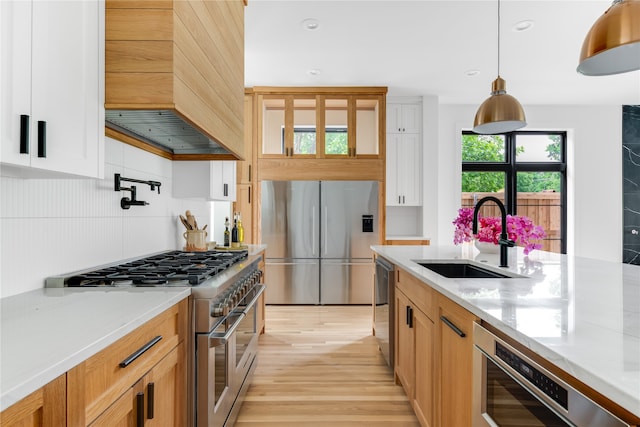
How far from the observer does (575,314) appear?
0.97 metres

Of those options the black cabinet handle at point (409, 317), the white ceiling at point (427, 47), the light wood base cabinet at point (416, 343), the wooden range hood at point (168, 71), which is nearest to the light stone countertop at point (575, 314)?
the light wood base cabinet at point (416, 343)

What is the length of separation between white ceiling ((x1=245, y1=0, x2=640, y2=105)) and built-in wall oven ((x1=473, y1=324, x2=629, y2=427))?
2.67m

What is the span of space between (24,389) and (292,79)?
14.0 ft

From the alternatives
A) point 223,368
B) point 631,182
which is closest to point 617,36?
point 223,368

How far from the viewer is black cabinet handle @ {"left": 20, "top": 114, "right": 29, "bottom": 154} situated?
98cm

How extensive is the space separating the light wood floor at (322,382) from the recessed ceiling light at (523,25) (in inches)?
118

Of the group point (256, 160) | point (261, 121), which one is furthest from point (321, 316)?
point (261, 121)

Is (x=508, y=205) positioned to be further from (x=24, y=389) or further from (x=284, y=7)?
(x=24, y=389)

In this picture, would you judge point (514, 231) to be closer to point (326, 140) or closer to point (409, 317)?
point (409, 317)

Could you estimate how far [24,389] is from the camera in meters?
0.62

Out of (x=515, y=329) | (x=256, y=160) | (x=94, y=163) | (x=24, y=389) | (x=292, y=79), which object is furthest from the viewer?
(x=256, y=160)

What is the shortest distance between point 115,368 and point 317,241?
376cm

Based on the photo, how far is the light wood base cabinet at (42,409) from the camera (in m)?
0.62

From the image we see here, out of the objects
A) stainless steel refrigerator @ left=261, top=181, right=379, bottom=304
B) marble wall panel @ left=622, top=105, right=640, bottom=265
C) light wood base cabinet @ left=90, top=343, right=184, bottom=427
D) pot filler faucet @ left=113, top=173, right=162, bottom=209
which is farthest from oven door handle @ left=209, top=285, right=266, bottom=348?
marble wall panel @ left=622, top=105, right=640, bottom=265
